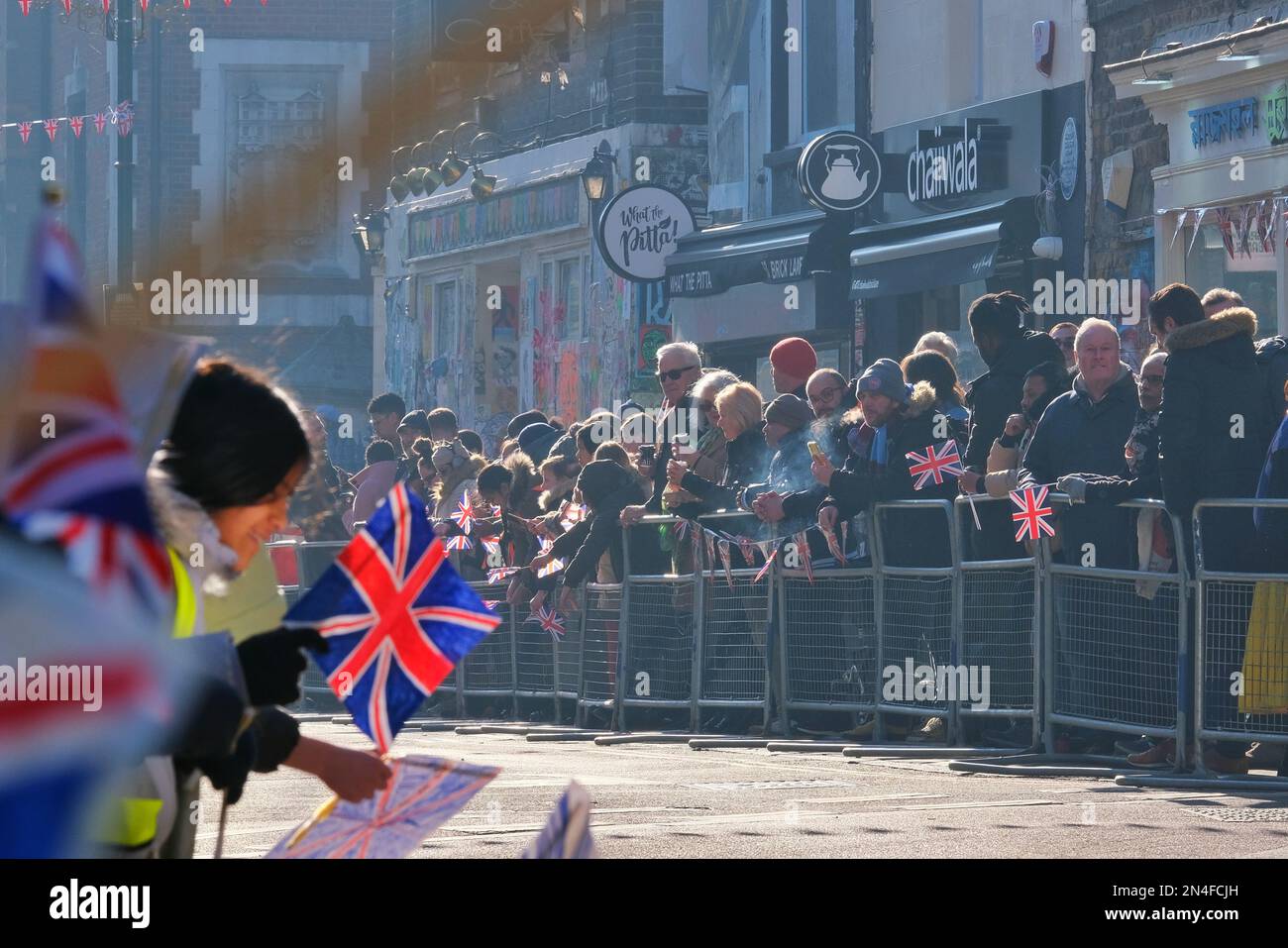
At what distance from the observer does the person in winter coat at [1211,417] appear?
10.6m

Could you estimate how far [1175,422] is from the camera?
10.6 m

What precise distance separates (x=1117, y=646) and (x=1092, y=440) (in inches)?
36.3

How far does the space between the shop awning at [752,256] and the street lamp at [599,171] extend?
2.22m

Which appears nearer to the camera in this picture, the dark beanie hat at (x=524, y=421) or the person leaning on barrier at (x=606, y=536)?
the person leaning on barrier at (x=606, y=536)

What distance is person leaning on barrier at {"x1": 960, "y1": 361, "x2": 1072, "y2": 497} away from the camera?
39.4ft

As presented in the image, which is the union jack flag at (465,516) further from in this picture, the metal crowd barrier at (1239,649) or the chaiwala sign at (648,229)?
the chaiwala sign at (648,229)

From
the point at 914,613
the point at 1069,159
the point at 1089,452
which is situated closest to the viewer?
the point at 1089,452

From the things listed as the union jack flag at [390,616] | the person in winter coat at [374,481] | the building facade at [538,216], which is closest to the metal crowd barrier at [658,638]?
the person in winter coat at [374,481]

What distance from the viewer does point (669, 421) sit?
48.3 ft

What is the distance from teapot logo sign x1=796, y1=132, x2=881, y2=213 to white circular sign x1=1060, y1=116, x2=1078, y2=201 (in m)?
3.18

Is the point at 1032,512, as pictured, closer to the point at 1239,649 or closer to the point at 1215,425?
the point at 1215,425

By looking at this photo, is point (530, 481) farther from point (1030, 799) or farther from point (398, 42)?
point (398, 42)

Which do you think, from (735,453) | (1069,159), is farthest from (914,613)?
(1069,159)

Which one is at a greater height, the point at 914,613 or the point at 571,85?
the point at 571,85
